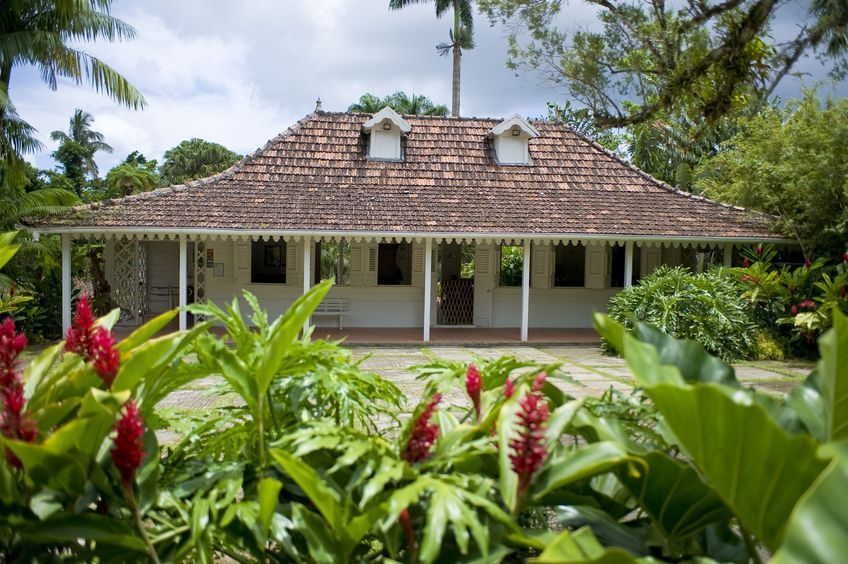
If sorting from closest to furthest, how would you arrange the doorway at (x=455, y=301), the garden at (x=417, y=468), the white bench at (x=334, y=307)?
1. the garden at (x=417, y=468)
2. the white bench at (x=334, y=307)
3. the doorway at (x=455, y=301)

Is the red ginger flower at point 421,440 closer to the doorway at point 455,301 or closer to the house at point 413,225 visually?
the house at point 413,225

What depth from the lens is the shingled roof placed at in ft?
45.6

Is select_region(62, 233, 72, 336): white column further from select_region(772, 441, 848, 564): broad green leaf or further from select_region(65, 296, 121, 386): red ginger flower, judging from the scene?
select_region(772, 441, 848, 564): broad green leaf

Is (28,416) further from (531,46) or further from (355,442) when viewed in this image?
(531,46)

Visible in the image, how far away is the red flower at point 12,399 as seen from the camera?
169 centimetres

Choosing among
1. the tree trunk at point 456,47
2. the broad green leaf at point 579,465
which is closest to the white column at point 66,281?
the broad green leaf at point 579,465

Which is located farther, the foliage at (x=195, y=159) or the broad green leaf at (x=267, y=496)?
the foliage at (x=195, y=159)

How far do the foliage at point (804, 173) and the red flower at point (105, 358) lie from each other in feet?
47.4

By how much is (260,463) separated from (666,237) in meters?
→ 13.8

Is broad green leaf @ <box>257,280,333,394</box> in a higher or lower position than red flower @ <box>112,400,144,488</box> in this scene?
higher

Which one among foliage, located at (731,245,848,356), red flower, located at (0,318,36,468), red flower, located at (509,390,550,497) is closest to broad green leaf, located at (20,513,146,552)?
red flower, located at (0,318,36,468)

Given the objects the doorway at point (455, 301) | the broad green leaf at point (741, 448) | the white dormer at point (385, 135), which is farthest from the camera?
the doorway at point (455, 301)

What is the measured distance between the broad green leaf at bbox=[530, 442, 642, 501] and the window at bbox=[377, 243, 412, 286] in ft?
49.1

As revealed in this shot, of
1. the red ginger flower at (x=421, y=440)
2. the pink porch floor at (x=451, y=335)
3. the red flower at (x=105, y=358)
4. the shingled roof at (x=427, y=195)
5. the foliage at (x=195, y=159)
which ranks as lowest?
the pink porch floor at (x=451, y=335)
